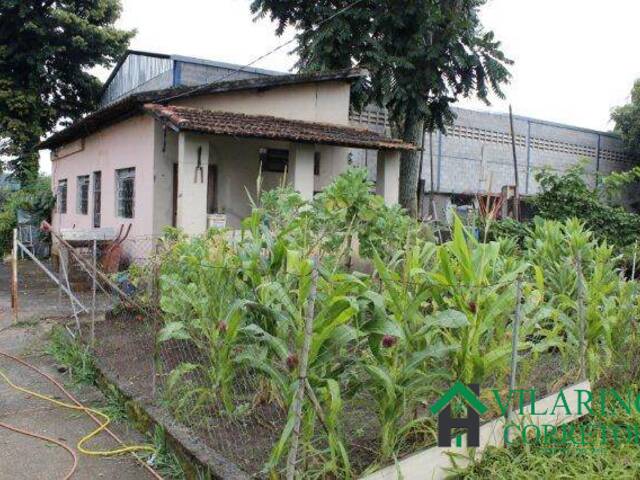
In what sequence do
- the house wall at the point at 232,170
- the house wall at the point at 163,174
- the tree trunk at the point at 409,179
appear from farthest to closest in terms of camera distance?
the tree trunk at the point at 409,179 < the house wall at the point at 232,170 < the house wall at the point at 163,174

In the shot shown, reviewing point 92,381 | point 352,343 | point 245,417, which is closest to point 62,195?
point 92,381

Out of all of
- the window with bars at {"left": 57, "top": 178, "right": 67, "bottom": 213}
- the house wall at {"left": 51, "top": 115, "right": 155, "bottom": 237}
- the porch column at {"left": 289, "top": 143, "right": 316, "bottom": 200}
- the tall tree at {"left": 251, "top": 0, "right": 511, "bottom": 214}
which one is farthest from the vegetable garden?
the window with bars at {"left": 57, "top": 178, "right": 67, "bottom": 213}

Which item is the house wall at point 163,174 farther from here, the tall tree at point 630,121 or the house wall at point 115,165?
the tall tree at point 630,121

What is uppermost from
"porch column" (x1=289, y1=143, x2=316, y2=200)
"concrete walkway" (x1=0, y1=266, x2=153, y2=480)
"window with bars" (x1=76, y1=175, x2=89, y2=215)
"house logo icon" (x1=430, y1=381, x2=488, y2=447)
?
"porch column" (x1=289, y1=143, x2=316, y2=200)

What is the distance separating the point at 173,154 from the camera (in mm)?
10570

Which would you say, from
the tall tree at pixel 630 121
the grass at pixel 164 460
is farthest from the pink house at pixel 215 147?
the tall tree at pixel 630 121

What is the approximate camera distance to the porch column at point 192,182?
9.41m

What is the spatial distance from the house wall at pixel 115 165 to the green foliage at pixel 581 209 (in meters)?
9.77

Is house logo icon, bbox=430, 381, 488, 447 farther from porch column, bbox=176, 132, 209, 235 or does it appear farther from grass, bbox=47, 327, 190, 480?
porch column, bbox=176, 132, 209, 235

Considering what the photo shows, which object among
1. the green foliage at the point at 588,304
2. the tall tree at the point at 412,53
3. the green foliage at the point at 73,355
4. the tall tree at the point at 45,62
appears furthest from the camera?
the tall tree at the point at 45,62

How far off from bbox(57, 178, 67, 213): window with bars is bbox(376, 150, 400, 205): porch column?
9.74 metres

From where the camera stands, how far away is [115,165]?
1228 cm

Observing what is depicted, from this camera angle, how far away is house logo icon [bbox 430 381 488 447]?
3.11 m

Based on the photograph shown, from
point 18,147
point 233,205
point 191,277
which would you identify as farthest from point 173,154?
point 18,147
